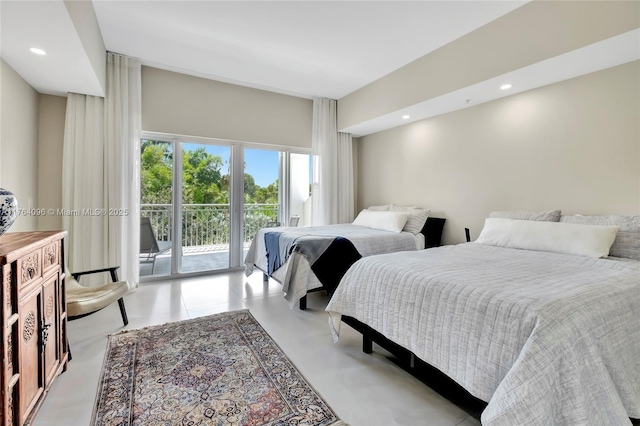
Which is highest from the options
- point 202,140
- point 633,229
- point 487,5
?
point 487,5

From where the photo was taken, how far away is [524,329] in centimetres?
121

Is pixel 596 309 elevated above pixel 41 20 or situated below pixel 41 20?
below

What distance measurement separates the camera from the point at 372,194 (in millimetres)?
5309

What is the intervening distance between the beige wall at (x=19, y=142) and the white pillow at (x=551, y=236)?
448 cm

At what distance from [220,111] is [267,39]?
4.97 feet

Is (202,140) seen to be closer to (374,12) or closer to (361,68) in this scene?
(361,68)

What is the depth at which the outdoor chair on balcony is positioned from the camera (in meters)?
3.90

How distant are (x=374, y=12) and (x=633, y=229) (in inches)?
109

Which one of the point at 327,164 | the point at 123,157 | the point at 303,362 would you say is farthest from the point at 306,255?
the point at 123,157

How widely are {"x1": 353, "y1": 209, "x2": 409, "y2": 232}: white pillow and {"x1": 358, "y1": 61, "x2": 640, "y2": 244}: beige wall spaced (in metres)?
0.64

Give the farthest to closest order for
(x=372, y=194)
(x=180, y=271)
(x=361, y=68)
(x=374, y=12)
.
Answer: (x=372, y=194) < (x=180, y=271) < (x=361, y=68) < (x=374, y=12)

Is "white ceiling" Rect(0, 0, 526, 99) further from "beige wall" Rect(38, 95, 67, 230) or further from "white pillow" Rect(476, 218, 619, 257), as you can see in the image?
"white pillow" Rect(476, 218, 619, 257)

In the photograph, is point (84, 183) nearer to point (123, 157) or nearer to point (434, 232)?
point (123, 157)

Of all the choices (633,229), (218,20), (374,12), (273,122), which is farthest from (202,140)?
(633,229)
